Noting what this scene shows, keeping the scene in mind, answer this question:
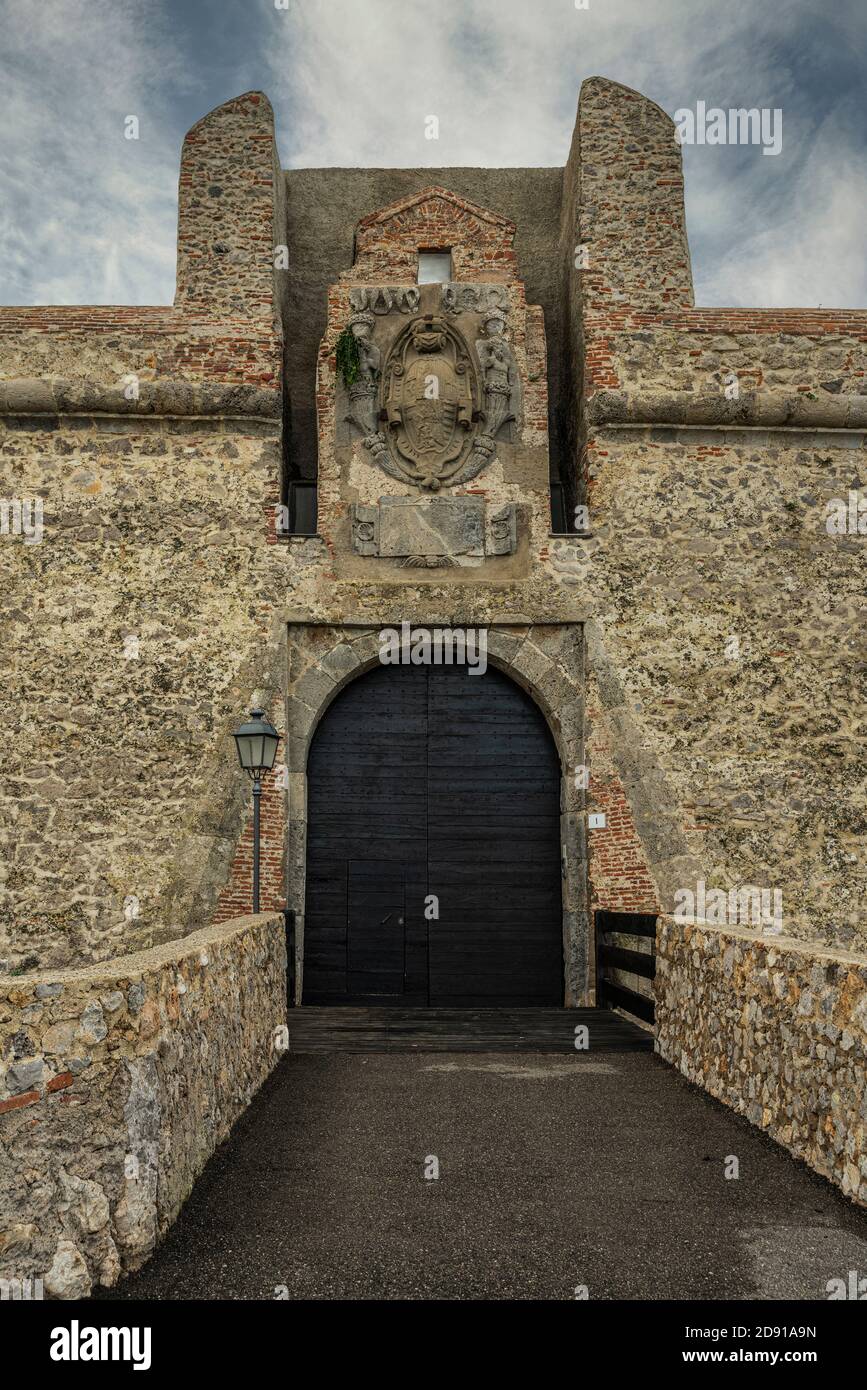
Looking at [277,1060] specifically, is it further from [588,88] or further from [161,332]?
[588,88]

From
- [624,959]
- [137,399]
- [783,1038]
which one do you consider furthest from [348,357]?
[783,1038]

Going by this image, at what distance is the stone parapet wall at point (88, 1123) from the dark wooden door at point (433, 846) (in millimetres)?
5936

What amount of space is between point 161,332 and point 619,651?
5428mm

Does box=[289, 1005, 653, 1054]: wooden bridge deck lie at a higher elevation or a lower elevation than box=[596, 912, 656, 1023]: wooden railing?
lower

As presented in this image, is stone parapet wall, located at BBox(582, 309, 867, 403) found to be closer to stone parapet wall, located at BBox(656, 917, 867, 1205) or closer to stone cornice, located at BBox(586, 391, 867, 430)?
stone cornice, located at BBox(586, 391, 867, 430)

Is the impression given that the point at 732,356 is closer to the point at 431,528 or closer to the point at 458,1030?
the point at 431,528

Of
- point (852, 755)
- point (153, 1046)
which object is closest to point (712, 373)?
point (852, 755)

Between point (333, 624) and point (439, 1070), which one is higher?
point (333, 624)

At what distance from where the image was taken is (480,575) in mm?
10023

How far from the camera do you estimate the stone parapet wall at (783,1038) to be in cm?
400

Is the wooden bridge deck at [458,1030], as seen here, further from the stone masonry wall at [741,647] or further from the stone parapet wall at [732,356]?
the stone parapet wall at [732,356]

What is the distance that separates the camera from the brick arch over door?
31.7 ft

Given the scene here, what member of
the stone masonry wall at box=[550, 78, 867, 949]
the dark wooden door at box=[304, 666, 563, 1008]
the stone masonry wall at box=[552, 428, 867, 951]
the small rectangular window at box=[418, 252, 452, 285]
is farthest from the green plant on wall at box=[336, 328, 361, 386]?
the dark wooden door at box=[304, 666, 563, 1008]

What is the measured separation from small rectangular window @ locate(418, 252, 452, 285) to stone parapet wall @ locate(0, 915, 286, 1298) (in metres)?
8.66
